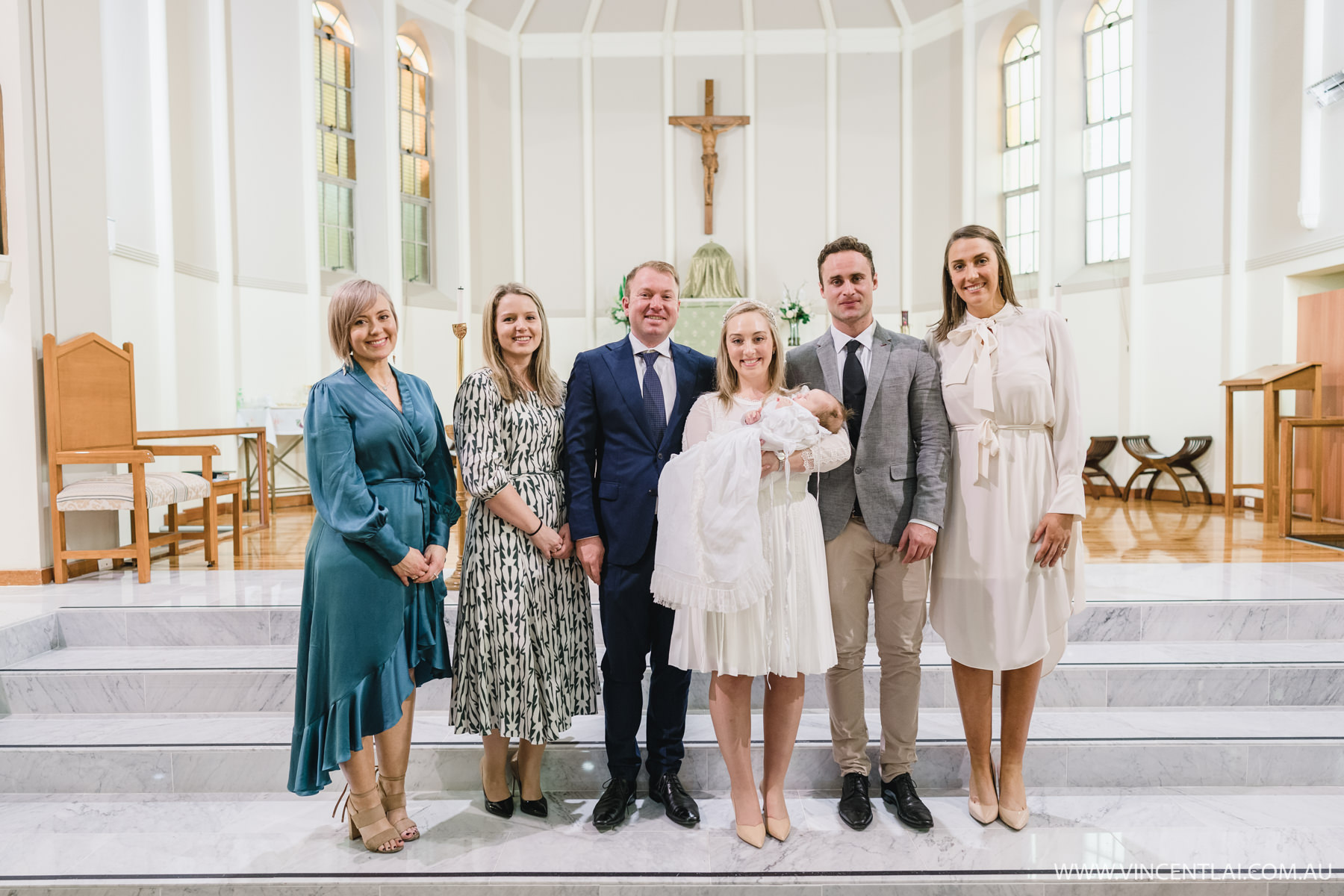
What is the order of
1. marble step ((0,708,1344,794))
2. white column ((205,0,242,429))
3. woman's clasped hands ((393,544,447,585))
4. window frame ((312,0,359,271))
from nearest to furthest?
woman's clasped hands ((393,544,447,585)) < marble step ((0,708,1344,794)) < white column ((205,0,242,429)) < window frame ((312,0,359,271))

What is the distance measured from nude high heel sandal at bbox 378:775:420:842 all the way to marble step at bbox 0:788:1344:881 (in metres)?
0.04

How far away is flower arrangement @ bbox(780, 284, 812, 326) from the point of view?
9023 mm

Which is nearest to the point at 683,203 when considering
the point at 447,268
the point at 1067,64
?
the point at 447,268

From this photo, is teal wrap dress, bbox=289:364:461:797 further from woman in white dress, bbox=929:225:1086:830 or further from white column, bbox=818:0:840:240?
white column, bbox=818:0:840:240

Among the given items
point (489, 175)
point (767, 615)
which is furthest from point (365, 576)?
point (489, 175)

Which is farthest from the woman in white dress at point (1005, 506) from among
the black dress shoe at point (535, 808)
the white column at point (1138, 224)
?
the white column at point (1138, 224)

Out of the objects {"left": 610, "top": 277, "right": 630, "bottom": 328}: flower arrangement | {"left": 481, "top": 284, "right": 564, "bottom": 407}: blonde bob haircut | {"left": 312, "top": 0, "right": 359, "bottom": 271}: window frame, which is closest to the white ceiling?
{"left": 312, "top": 0, "right": 359, "bottom": 271}: window frame

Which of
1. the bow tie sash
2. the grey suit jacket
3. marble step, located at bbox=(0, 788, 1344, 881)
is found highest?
the bow tie sash

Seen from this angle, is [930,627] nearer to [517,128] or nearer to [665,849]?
[665,849]

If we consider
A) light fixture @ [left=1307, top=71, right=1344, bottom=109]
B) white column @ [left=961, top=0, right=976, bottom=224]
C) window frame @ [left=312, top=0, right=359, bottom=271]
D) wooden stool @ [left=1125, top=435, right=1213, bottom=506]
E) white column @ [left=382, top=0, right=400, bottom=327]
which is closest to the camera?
light fixture @ [left=1307, top=71, right=1344, bottom=109]

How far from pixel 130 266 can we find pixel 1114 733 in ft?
23.4

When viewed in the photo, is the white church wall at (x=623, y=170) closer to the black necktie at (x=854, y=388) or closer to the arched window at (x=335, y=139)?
the arched window at (x=335, y=139)

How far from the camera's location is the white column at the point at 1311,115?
6434 mm

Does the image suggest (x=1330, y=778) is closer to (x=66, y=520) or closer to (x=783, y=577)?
(x=783, y=577)
